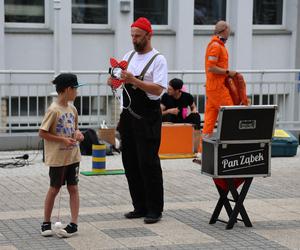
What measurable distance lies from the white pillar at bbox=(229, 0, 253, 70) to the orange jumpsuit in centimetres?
583

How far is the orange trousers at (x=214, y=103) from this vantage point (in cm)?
1220

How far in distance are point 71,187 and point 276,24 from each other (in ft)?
39.0

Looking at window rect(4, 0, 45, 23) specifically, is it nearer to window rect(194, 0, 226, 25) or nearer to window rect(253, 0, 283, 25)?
window rect(194, 0, 226, 25)

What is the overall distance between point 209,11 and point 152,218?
10371 millimetres

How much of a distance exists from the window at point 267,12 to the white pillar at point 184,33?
1.96 metres

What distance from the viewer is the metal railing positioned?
47.2 feet

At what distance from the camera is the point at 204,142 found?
8625 millimetres

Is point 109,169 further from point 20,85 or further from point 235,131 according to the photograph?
point 235,131

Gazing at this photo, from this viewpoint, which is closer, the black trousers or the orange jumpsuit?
the black trousers

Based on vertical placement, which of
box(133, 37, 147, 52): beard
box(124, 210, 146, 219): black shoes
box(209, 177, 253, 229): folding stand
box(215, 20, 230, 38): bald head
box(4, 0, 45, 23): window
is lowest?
box(124, 210, 146, 219): black shoes

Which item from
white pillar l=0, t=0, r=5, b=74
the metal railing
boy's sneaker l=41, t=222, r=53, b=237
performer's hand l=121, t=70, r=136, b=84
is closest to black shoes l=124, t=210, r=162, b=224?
boy's sneaker l=41, t=222, r=53, b=237

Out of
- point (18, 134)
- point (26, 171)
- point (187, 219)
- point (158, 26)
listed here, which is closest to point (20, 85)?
point (18, 134)

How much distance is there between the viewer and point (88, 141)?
13461mm

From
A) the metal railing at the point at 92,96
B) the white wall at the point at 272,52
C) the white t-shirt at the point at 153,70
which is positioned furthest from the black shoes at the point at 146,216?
the white wall at the point at 272,52
